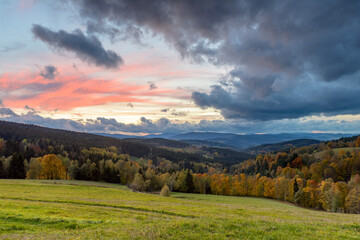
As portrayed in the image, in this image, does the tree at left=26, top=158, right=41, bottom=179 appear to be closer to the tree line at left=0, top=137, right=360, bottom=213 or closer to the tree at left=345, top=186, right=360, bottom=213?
the tree line at left=0, top=137, right=360, bottom=213

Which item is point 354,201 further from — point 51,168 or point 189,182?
point 51,168

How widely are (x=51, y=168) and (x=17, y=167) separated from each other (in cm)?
1253

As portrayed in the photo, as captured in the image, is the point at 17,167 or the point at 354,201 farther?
the point at 17,167

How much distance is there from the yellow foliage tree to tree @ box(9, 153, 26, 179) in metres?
7.19

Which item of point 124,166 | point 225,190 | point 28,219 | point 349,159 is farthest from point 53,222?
point 349,159

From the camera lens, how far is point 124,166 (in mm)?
114375

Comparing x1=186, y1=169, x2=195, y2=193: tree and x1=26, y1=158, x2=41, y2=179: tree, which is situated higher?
x1=26, y1=158, x2=41, y2=179: tree

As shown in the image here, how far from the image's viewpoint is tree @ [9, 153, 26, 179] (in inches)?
3371

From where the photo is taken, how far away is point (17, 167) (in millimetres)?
86625

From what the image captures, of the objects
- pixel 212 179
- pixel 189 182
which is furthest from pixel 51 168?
pixel 212 179

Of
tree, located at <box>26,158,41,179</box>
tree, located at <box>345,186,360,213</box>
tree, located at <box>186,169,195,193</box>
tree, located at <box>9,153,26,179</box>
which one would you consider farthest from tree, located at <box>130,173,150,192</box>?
tree, located at <box>345,186,360,213</box>

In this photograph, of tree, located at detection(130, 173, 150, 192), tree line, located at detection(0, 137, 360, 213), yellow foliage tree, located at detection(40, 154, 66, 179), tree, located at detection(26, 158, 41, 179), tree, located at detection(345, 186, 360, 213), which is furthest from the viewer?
yellow foliage tree, located at detection(40, 154, 66, 179)

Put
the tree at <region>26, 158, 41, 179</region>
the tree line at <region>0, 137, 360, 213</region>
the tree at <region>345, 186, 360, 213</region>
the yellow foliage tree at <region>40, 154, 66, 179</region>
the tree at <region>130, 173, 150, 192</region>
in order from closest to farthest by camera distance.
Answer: the tree at <region>345, 186, 360, 213</region> < the tree line at <region>0, 137, 360, 213</region> < the tree at <region>26, 158, 41, 179</region> < the tree at <region>130, 173, 150, 192</region> < the yellow foliage tree at <region>40, 154, 66, 179</region>

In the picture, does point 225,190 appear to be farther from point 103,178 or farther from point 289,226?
point 289,226
